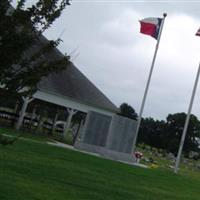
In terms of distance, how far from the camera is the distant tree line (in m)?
99.9

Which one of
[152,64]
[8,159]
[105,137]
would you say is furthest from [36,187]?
[152,64]

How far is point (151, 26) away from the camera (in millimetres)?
37688

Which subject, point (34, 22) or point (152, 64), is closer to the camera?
point (34, 22)

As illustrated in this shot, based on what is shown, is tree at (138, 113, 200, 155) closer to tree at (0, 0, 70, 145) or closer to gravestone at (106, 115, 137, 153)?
gravestone at (106, 115, 137, 153)

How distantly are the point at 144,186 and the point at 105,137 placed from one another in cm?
1552

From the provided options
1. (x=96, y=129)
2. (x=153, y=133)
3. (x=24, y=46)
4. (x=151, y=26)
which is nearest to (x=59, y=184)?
(x=24, y=46)

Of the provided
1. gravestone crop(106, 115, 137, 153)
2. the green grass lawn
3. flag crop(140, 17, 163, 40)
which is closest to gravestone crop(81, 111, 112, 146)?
gravestone crop(106, 115, 137, 153)

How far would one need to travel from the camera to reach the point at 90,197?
14.1m

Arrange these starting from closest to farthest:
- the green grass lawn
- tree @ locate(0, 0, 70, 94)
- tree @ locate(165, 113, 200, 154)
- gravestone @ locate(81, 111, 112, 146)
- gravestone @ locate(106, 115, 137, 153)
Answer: tree @ locate(0, 0, 70, 94) → the green grass lawn → gravestone @ locate(81, 111, 112, 146) → gravestone @ locate(106, 115, 137, 153) → tree @ locate(165, 113, 200, 154)

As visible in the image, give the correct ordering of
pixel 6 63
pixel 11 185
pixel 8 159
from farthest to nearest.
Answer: pixel 8 159
pixel 11 185
pixel 6 63

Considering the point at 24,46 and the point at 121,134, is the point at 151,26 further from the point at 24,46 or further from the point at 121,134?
the point at 24,46

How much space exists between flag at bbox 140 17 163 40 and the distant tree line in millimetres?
61310

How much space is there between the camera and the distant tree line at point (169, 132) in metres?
99.9

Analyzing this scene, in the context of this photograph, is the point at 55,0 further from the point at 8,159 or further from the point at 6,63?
the point at 8,159
